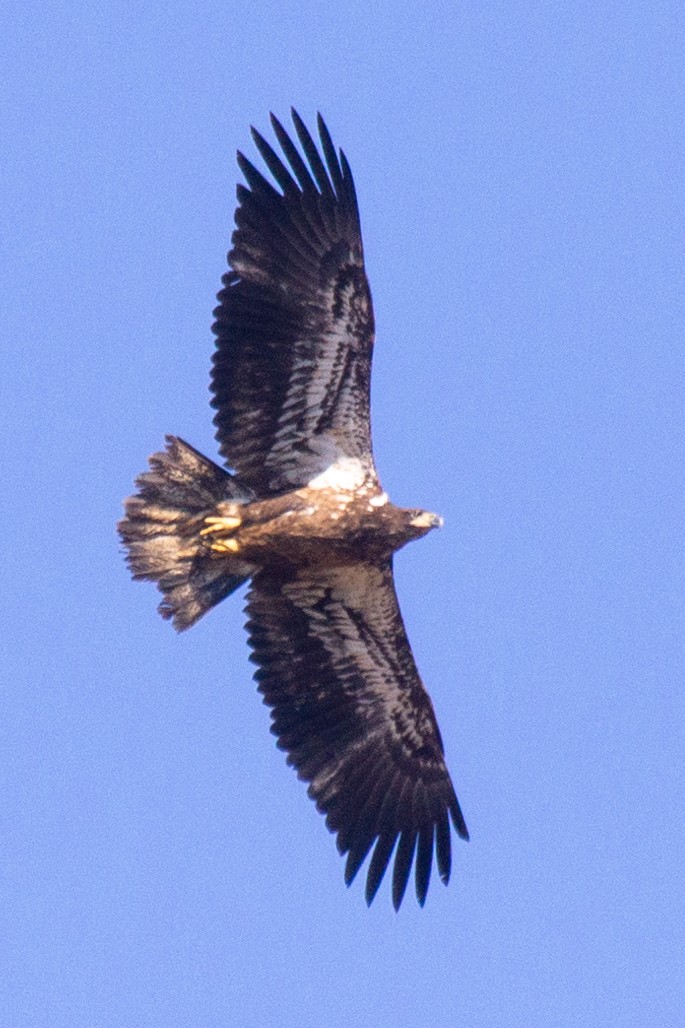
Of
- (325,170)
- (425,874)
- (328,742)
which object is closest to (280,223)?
(325,170)

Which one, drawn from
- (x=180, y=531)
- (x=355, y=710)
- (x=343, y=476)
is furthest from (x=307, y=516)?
(x=355, y=710)

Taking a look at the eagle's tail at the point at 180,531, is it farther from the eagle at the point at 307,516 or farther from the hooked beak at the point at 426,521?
the hooked beak at the point at 426,521

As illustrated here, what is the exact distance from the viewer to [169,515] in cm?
1538

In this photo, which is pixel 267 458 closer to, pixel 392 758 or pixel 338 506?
pixel 338 506

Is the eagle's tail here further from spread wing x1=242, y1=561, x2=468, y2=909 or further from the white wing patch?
the white wing patch

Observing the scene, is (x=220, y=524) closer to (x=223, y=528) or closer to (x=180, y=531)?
(x=223, y=528)

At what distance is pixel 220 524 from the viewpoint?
15.2 m

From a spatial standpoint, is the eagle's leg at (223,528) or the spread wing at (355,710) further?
the spread wing at (355,710)

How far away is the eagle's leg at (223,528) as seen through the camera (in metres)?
15.2

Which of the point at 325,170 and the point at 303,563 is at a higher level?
→ the point at 325,170

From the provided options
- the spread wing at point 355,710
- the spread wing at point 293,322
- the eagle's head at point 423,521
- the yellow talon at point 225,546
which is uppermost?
the spread wing at point 293,322

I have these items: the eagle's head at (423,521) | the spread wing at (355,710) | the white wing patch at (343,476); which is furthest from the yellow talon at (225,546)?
the eagle's head at (423,521)

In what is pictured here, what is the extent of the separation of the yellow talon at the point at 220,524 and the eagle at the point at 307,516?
0.01 m

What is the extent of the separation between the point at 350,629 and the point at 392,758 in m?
1.04
